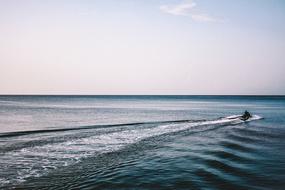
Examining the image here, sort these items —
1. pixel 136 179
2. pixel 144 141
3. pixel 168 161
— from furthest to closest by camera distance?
1. pixel 144 141
2. pixel 168 161
3. pixel 136 179

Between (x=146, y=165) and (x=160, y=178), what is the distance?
2.12 metres

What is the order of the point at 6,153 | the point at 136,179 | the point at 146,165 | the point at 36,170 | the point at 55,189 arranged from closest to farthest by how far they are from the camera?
the point at 55,189, the point at 136,179, the point at 36,170, the point at 146,165, the point at 6,153

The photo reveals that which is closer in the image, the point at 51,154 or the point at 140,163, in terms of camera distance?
the point at 140,163

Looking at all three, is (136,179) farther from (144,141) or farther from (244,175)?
(144,141)

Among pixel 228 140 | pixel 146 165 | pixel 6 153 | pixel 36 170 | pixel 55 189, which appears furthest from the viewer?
pixel 228 140

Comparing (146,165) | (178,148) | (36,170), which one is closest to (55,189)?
(36,170)

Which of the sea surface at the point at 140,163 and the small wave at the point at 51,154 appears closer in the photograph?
the sea surface at the point at 140,163

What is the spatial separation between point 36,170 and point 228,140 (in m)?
14.4

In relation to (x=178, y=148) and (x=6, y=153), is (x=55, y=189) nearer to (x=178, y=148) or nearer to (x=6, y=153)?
(x=6, y=153)

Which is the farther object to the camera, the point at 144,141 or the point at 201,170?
the point at 144,141

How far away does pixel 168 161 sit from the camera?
13.9m

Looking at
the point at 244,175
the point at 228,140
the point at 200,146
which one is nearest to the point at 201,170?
the point at 244,175

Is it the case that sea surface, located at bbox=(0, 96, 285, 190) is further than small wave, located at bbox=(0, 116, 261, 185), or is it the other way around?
small wave, located at bbox=(0, 116, 261, 185)

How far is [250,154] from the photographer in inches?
616
